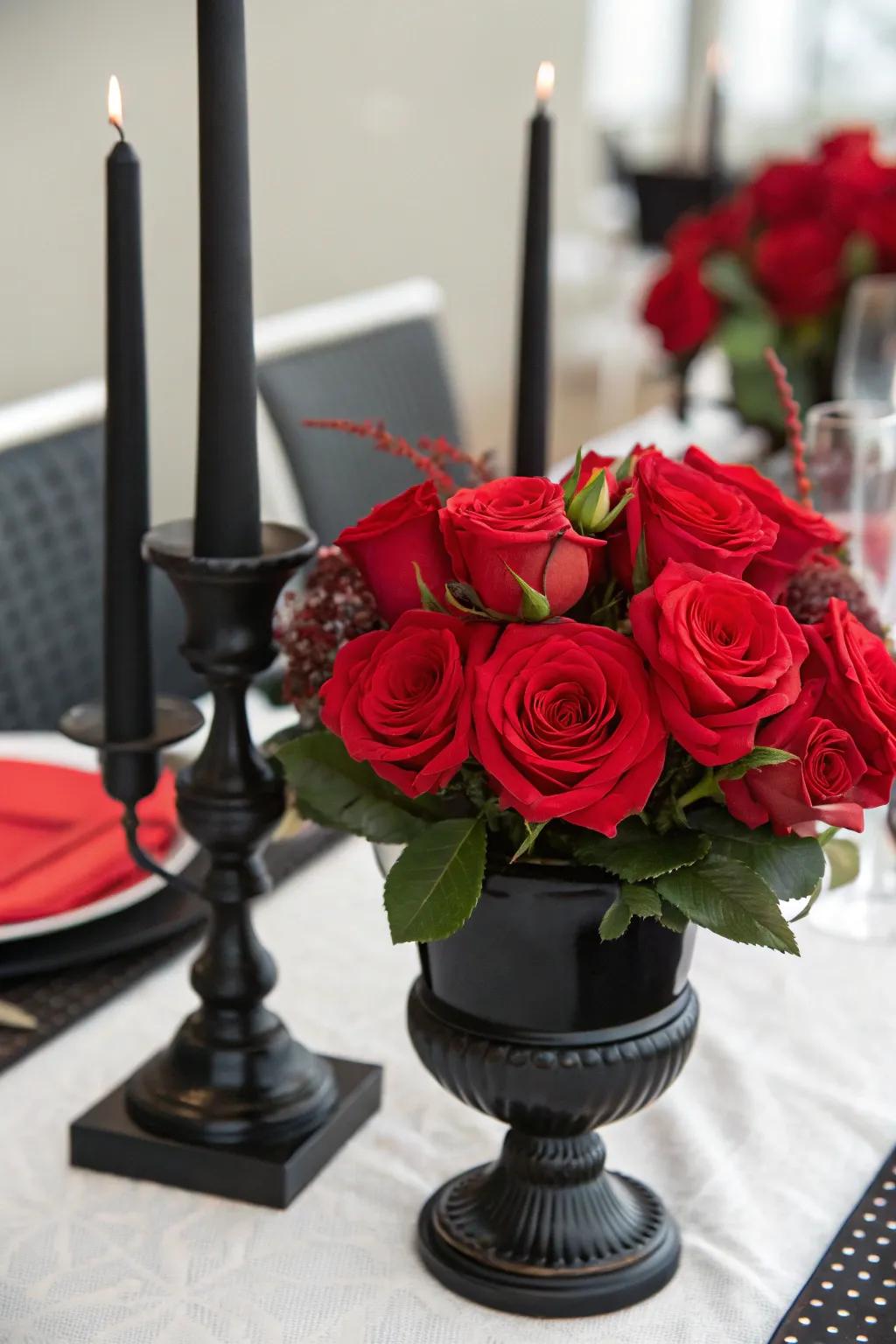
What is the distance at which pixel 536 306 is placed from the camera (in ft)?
2.59

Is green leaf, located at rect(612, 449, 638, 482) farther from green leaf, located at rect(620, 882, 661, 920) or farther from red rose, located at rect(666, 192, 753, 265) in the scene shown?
red rose, located at rect(666, 192, 753, 265)

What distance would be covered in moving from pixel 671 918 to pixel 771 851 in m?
0.04

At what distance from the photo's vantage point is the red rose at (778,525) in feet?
2.09

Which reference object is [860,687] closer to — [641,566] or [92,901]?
[641,566]

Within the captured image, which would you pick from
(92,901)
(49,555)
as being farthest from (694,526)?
(49,555)

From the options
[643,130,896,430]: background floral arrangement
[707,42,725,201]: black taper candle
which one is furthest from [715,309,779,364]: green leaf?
[707,42,725,201]: black taper candle

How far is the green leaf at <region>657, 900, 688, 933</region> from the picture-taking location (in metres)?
0.59

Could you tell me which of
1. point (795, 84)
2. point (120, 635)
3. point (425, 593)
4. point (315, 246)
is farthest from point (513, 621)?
point (795, 84)

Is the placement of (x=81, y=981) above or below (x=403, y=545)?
below

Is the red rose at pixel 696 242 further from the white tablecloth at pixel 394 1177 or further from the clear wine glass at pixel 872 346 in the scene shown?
the white tablecloth at pixel 394 1177

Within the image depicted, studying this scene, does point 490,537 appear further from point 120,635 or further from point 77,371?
point 77,371

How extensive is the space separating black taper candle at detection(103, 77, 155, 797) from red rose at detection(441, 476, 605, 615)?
0.63 ft

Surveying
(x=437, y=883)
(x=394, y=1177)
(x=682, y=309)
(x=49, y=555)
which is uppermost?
(x=682, y=309)

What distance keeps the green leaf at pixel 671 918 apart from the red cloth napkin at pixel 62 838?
1.32ft
